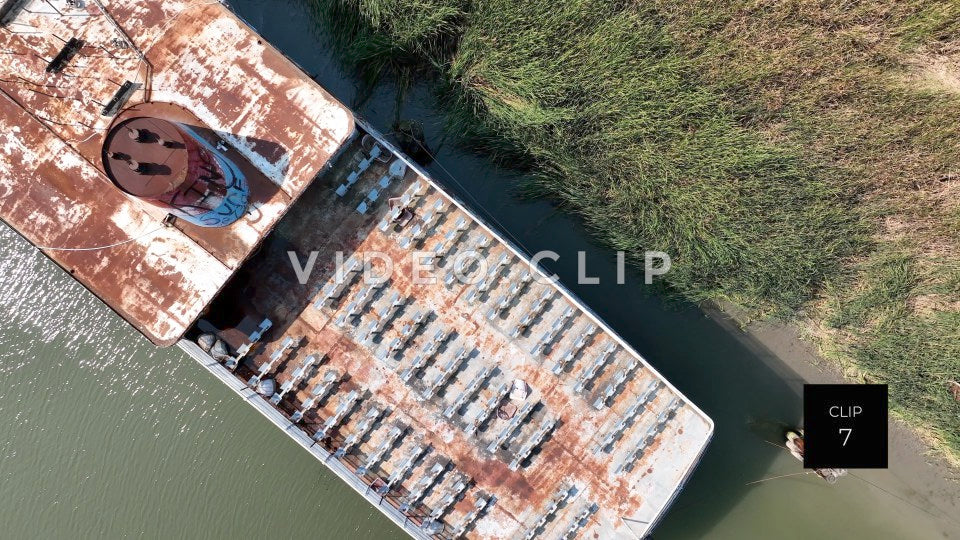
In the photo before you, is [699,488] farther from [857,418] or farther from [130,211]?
[130,211]

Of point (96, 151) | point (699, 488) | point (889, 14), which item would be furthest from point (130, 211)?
point (889, 14)

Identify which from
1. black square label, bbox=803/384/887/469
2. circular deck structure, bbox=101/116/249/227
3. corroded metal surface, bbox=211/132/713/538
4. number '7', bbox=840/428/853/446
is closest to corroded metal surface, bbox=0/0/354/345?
circular deck structure, bbox=101/116/249/227

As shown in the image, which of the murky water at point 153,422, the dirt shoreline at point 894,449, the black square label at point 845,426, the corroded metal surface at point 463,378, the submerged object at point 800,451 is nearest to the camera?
the corroded metal surface at point 463,378

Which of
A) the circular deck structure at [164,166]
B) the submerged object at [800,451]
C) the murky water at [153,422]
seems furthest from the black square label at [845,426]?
the circular deck structure at [164,166]

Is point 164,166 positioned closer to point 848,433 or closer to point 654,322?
point 654,322

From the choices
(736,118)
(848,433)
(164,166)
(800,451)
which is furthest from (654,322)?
(164,166)

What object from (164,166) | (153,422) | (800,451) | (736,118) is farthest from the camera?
(800,451)

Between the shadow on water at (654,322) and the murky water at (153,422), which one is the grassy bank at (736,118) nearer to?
the shadow on water at (654,322)
